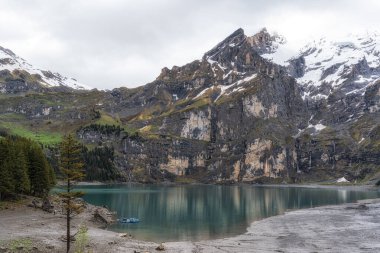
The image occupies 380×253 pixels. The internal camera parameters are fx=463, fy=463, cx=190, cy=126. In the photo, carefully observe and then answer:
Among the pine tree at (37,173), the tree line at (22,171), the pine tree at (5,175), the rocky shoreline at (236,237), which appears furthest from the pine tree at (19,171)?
the pine tree at (37,173)

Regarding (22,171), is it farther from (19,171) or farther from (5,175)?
(5,175)

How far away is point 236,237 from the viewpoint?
86.4 meters

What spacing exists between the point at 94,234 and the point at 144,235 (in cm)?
1209

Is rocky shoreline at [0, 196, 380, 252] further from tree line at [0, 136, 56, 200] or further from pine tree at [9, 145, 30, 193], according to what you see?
tree line at [0, 136, 56, 200]

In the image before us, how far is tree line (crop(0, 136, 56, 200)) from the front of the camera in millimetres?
95594

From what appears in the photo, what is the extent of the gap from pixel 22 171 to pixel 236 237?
49.5 metres

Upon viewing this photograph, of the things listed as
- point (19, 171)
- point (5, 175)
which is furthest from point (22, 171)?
point (5, 175)

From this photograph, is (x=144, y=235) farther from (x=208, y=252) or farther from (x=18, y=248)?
(x=18, y=248)

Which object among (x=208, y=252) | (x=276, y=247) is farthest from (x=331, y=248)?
(x=208, y=252)

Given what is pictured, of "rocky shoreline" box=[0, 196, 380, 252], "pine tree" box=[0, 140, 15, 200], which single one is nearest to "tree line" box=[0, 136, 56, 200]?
"pine tree" box=[0, 140, 15, 200]

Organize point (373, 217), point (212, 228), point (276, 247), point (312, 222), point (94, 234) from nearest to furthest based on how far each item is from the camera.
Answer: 1. point (276, 247)
2. point (94, 234)
3. point (212, 228)
4. point (312, 222)
5. point (373, 217)

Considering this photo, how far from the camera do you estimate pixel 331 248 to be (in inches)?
2778

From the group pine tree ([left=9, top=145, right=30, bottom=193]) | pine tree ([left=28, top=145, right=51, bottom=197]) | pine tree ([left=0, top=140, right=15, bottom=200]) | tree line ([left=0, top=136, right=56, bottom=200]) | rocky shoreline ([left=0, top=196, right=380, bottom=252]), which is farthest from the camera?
pine tree ([left=28, top=145, right=51, bottom=197])

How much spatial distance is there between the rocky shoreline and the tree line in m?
4.60
